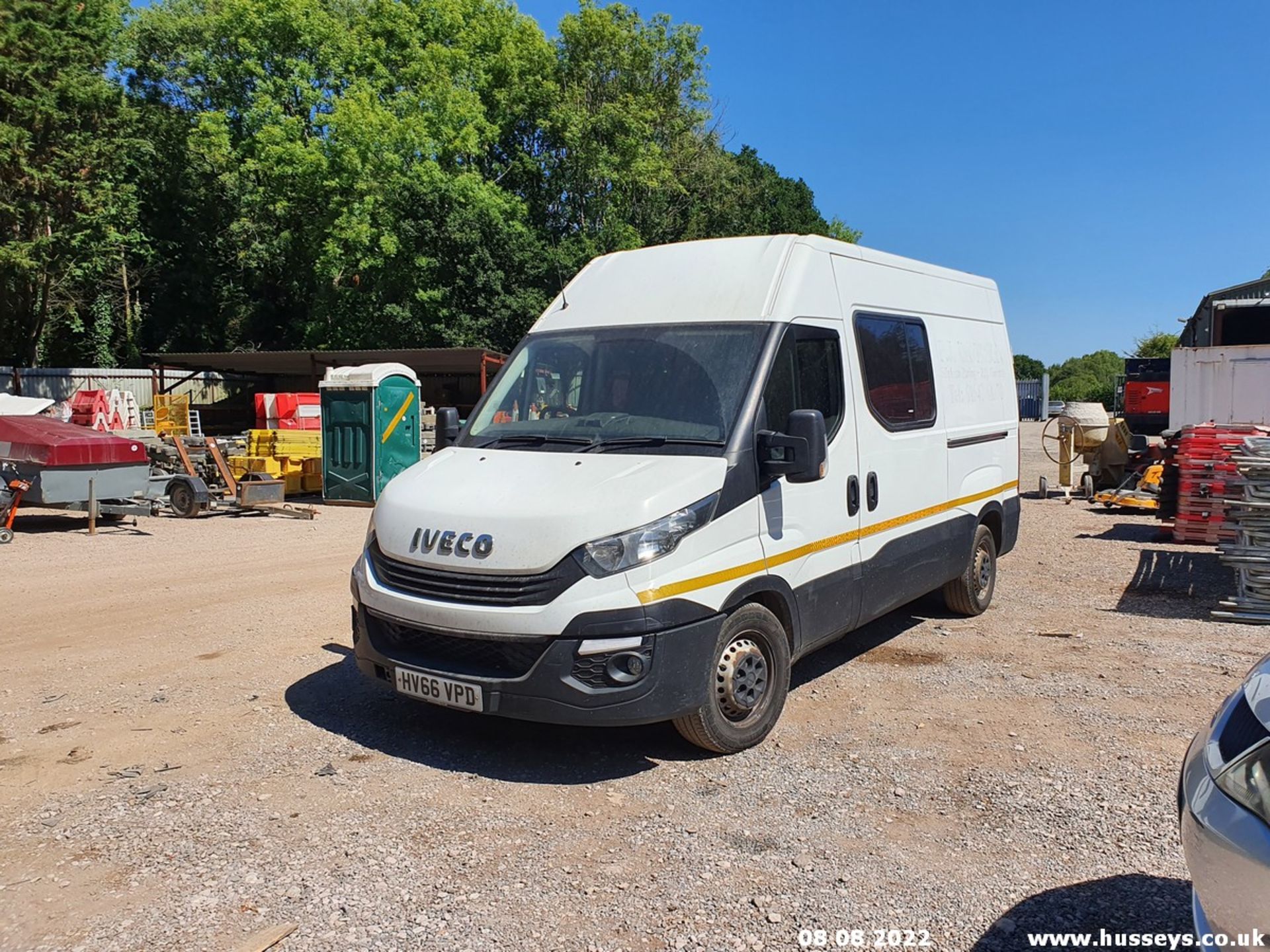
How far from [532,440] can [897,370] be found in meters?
2.49

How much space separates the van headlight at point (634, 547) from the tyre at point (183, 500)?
12.0 metres

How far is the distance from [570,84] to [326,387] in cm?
2277

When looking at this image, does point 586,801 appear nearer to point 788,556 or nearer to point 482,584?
point 482,584

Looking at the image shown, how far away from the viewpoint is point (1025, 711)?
208 inches

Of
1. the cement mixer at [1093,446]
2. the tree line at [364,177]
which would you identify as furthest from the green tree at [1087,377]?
the cement mixer at [1093,446]

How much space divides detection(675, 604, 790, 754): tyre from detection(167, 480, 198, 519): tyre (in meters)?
12.0

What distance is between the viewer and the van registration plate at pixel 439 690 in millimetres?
4230

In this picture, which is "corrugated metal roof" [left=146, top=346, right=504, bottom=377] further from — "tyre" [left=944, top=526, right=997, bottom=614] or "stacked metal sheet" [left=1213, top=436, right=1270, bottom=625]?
"stacked metal sheet" [left=1213, top=436, right=1270, bottom=625]

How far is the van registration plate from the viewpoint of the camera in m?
4.23

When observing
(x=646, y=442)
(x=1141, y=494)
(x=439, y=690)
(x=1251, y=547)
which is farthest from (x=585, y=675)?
(x=1141, y=494)

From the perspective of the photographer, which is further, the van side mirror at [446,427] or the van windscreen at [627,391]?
the van side mirror at [446,427]

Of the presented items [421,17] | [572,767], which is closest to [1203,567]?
[572,767]

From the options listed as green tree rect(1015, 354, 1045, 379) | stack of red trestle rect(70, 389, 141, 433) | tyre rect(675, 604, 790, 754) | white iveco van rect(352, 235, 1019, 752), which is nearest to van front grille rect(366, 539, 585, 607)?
white iveco van rect(352, 235, 1019, 752)

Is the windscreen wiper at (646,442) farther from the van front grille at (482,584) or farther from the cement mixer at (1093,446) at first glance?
the cement mixer at (1093,446)
